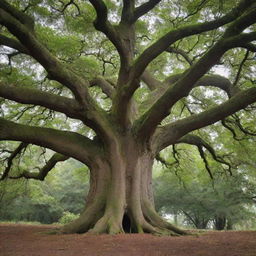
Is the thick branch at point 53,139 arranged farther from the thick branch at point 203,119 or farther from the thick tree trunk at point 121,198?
the thick branch at point 203,119

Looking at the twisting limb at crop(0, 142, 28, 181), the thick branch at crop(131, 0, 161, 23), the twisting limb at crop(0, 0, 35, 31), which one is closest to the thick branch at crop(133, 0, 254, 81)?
the thick branch at crop(131, 0, 161, 23)

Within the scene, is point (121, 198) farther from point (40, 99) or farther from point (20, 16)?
point (20, 16)

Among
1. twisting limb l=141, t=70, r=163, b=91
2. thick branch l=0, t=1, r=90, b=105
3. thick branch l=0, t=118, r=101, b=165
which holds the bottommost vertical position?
thick branch l=0, t=118, r=101, b=165

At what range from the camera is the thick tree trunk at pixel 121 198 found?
8.45 metres

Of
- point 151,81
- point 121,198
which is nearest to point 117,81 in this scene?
point 151,81

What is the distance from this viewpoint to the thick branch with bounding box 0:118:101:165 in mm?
8797

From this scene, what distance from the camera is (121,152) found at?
387 inches

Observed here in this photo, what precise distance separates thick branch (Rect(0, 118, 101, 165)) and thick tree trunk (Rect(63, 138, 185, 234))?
49cm

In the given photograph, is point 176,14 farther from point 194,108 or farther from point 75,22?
point 194,108

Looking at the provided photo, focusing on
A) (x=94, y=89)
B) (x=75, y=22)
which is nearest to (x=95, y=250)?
(x=75, y=22)

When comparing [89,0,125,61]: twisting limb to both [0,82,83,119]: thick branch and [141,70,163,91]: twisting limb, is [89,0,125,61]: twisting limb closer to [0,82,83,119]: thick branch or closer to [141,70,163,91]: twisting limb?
[0,82,83,119]: thick branch

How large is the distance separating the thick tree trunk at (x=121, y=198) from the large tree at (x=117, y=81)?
32mm

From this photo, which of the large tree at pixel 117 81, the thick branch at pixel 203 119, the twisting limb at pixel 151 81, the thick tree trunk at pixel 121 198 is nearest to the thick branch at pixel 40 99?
the large tree at pixel 117 81

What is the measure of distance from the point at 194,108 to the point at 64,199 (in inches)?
1047
